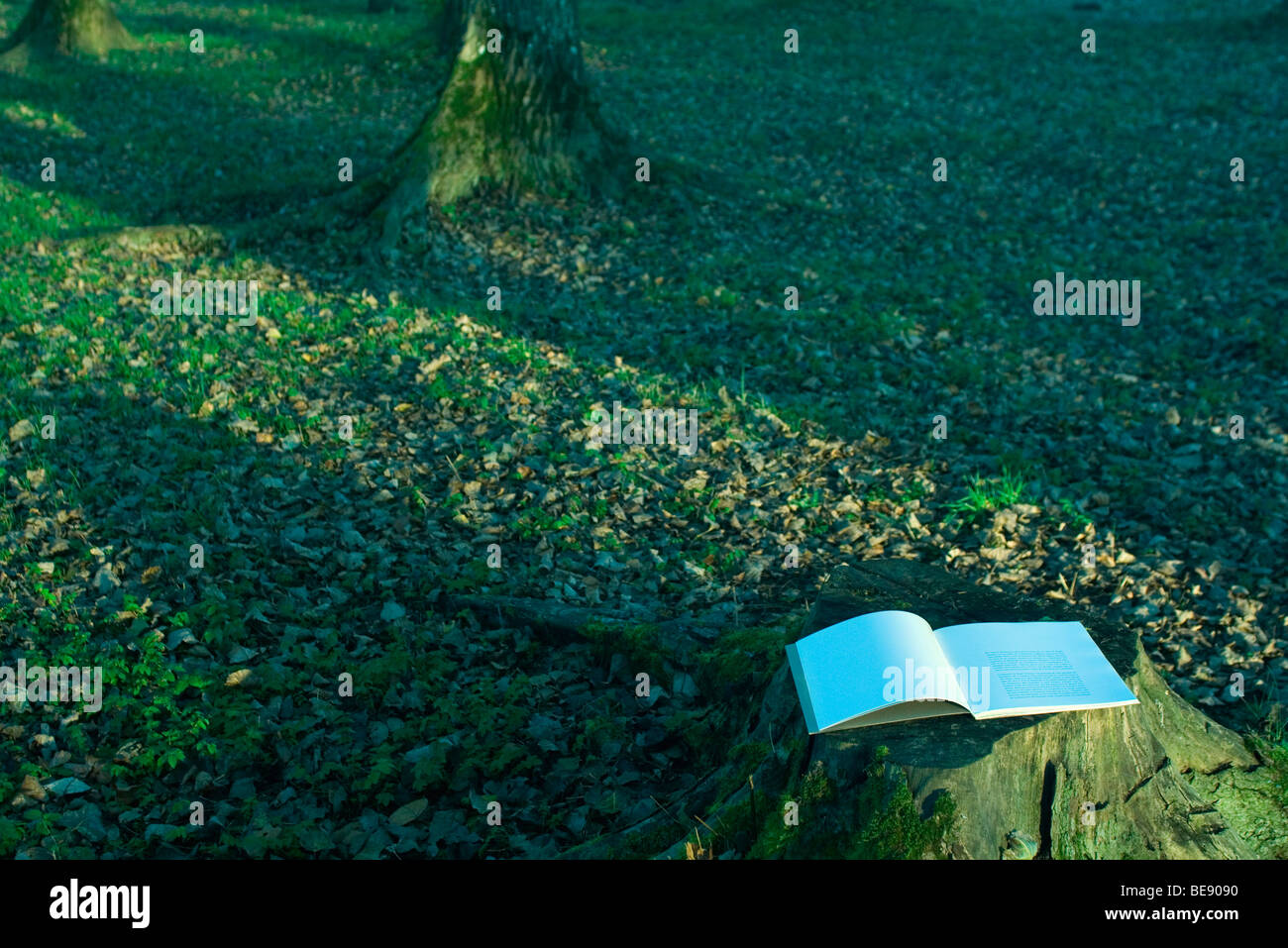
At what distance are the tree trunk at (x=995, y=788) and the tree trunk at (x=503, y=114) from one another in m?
8.72

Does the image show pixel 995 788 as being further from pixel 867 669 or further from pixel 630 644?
pixel 630 644

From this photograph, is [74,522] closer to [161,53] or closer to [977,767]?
[977,767]

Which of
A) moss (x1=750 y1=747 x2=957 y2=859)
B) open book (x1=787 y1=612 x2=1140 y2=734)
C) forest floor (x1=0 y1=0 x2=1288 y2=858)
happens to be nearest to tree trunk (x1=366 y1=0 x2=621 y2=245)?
forest floor (x1=0 y1=0 x2=1288 y2=858)

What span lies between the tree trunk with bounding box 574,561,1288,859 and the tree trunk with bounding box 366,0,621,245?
872 centimetres

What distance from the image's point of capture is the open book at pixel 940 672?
3137 millimetres

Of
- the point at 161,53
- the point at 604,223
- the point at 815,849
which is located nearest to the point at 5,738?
the point at 815,849

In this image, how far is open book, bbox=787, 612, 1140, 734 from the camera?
3137 mm

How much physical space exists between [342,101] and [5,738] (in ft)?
47.8

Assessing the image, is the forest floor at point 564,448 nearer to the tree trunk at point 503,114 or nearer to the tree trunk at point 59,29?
the tree trunk at point 503,114

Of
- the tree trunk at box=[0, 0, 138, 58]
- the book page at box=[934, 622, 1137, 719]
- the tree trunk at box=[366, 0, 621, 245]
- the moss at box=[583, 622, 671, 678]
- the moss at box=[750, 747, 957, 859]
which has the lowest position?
the moss at box=[750, 747, 957, 859]

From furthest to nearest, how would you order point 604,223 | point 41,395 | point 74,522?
point 604,223
point 41,395
point 74,522

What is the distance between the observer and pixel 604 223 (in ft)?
37.1

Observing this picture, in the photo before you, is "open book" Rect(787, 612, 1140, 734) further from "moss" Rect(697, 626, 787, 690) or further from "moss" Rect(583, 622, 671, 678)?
"moss" Rect(583, 622, 671, 678)

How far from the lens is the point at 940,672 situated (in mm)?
3150
